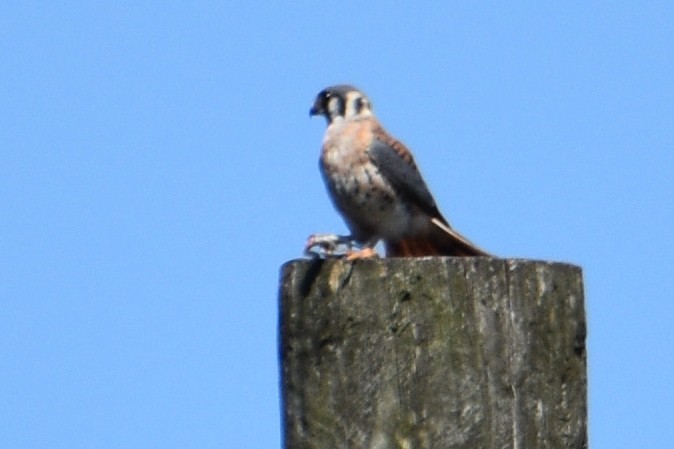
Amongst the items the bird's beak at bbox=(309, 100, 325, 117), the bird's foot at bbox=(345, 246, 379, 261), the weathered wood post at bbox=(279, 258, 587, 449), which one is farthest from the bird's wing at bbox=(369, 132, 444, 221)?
the weathered wood post at bbox=(279, 258, 587, 449)

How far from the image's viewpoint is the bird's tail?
528 centimetres

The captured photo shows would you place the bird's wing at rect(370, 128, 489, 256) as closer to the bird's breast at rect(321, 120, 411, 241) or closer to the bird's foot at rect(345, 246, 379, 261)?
the bird's breast at rect(321, 120, 411, 241)

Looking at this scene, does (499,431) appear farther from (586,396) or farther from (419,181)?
(419,181)

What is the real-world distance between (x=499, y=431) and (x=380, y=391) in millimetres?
274

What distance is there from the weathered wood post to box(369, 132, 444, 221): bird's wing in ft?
8.40

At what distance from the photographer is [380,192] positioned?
18.8ft

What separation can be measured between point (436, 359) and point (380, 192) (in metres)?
2.83

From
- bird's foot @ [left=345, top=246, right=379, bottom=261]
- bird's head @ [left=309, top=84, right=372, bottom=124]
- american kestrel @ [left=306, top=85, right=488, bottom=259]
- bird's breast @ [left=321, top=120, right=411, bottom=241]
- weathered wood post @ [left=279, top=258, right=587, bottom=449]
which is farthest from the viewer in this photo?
bird's head @ [left=309, top=84, right=372, bottom=124]

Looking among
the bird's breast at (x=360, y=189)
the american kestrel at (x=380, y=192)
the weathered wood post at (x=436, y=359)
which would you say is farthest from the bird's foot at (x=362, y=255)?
the bird's breast at (x=360, y=189)

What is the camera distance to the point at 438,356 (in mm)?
2934

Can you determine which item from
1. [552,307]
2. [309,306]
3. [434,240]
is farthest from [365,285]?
[434,240]

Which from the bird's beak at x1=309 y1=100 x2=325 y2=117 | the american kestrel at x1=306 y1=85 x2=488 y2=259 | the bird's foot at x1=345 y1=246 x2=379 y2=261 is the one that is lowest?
the bird's foot at x1=345 y1=246 x2=379 y2=261

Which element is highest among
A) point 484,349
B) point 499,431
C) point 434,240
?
point 434,240

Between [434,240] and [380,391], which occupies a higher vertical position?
[434,240]
